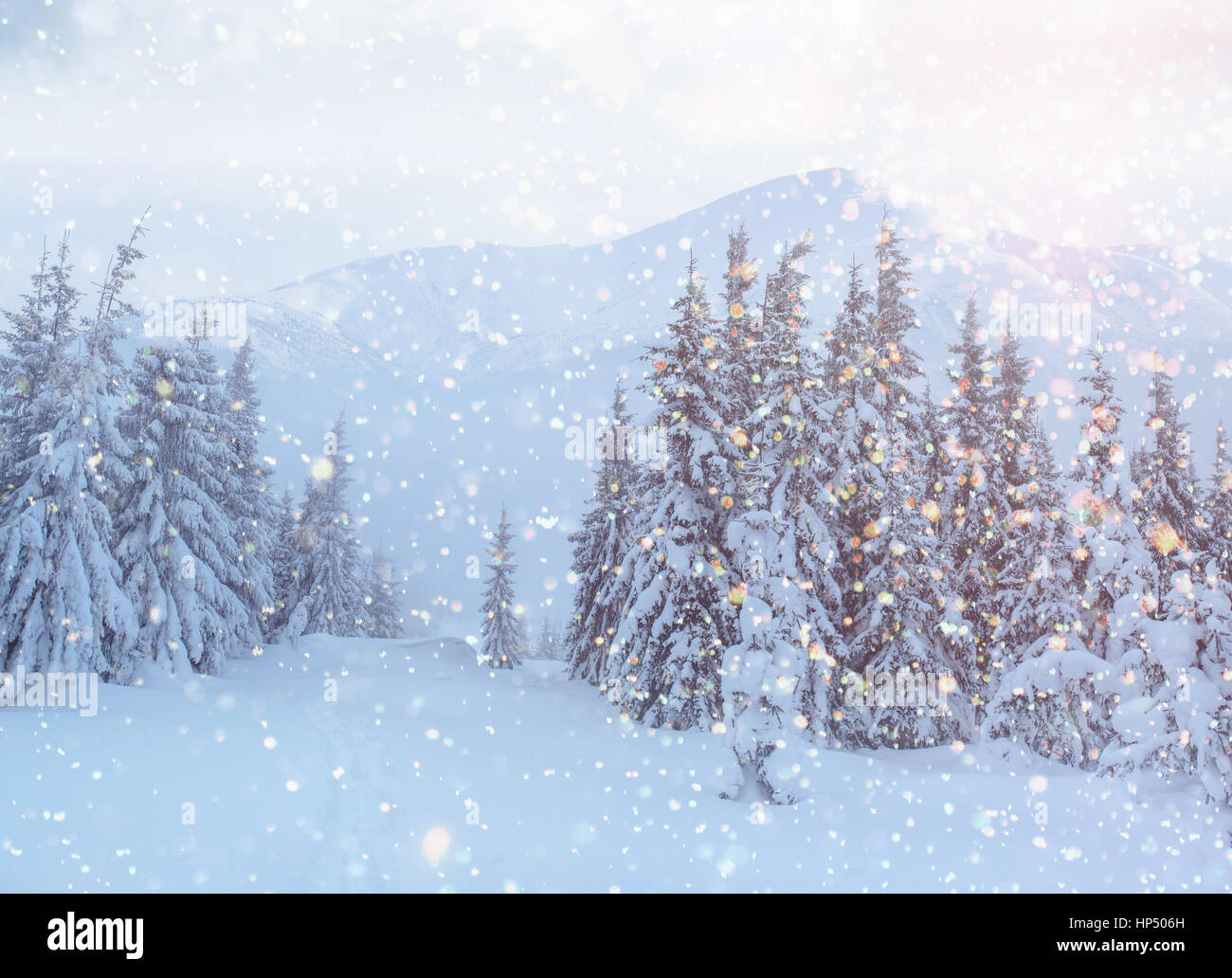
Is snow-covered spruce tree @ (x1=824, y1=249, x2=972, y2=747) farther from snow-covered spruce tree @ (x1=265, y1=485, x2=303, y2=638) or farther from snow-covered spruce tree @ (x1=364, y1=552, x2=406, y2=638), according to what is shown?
snow-covered spruce tree @ (x1=364, y1=552, x2=406, y2=638)

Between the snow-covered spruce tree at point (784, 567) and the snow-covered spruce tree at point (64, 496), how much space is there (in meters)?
16.9

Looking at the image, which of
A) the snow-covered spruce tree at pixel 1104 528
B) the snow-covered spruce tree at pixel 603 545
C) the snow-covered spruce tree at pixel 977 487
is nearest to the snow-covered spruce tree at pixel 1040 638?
the snow-covered spruce tree at pixel 977 487

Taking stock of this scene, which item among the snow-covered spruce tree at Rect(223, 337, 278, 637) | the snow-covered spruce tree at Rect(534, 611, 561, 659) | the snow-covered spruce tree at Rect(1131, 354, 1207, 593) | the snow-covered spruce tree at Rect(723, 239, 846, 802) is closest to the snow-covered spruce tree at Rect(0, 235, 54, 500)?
the snow-covered spruce tree at Rect(223, 337, 278, 637)

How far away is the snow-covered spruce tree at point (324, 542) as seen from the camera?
37.8 metres

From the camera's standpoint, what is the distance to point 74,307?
67.7 feet

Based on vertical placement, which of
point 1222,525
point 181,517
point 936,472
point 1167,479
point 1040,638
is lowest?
point 1040,638

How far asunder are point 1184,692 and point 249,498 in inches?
1262

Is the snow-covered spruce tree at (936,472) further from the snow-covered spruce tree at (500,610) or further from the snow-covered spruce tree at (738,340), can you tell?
the snow-covered spruce tree at (500,610)

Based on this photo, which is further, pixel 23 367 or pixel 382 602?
pixel 382 602

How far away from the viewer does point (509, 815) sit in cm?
1116

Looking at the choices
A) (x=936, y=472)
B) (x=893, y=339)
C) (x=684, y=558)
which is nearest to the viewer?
(x=684, y=558)

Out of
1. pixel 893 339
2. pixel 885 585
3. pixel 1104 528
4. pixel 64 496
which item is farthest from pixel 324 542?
pixel 1104 528

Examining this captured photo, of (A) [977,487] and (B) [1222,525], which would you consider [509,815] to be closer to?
(B) [1222,525]

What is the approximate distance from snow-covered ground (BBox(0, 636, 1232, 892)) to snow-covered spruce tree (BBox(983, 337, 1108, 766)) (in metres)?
1.54
